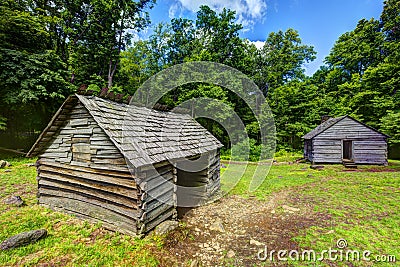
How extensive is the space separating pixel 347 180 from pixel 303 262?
30.8 ft

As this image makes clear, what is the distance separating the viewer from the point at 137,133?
532cm

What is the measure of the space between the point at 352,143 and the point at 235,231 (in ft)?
54.6

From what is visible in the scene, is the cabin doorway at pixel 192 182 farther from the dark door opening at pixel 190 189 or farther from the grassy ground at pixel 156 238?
the grassy ground at pixel 156 238

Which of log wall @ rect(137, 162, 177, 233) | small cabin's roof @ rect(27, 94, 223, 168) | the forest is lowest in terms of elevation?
log wall @ rect(137, 162, 177, 233)

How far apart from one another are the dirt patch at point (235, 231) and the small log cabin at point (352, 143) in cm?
1153

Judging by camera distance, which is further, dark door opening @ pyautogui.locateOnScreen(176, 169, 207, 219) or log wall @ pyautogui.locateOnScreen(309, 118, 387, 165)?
log wall @ pyautogui.locateOnScreen(309, 118, 387, 165)

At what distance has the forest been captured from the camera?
1511 cm

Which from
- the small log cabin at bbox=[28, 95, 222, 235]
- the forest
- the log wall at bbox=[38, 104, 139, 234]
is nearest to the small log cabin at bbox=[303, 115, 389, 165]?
the forest

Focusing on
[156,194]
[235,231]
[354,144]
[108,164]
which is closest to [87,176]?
[108,164]

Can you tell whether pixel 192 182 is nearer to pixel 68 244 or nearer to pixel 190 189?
pixel 190 189

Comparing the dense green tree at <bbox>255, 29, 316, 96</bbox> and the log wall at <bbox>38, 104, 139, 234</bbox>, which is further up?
the dense green tree at <bbox>255, 29, 316, 96</bbox>

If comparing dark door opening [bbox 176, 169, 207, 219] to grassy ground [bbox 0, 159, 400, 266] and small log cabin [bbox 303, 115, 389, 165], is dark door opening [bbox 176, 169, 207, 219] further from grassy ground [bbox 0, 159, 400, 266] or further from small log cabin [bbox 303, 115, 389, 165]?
small log cabin [bbox 303, 115, 389, 165]

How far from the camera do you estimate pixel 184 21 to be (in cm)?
2919

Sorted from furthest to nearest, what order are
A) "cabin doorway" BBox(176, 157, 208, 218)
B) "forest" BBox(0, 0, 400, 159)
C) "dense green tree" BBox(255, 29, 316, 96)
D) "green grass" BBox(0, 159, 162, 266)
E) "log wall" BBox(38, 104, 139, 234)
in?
"dense green tree" BBox(255, 29, 316, 96)
"forest" BBox(0, 0, 400, 159)
"cabin doorway" BBox(176, 157, 208, 218)
"log wall" BBox(38, 104, 139, 234)
"green grass" BBox(0, 159, 162, 266)
